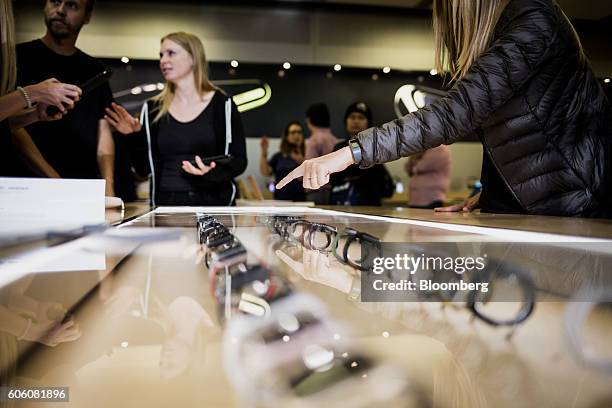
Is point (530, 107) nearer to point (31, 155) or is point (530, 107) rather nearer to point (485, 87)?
point (485, 87)

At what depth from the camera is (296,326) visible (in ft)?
0.94

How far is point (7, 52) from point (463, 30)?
3.66ft

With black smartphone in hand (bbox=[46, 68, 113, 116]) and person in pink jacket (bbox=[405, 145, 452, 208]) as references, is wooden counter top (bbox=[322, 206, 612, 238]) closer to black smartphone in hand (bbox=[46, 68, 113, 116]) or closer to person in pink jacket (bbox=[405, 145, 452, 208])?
black smartphone in hand (bbox=[46, 68, 113, 116])

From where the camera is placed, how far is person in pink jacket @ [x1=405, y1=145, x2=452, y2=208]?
238 centimetres

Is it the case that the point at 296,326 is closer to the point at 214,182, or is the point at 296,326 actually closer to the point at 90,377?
the point at 90,377

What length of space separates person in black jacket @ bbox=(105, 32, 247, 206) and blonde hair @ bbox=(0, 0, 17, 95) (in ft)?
1.01

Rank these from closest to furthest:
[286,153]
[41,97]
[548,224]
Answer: [548,224], [41,97], [286,153]

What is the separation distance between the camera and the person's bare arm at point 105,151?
1.64 metres

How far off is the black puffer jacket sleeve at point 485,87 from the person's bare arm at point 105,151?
1.15m

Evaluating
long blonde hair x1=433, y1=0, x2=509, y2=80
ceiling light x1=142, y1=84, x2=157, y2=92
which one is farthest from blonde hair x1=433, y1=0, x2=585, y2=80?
ceiling light x1=142, y1=84, x2=157, y2=92

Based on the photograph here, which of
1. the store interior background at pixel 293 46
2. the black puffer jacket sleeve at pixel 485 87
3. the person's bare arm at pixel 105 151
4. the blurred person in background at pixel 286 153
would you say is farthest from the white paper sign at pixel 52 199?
the store interior background at pixel 293 46

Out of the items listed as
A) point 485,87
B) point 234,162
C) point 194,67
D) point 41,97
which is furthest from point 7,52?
point 485,87

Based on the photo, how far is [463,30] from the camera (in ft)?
3.12

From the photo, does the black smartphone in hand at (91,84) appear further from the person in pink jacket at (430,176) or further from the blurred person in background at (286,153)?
the person in pink jacket at (430,176)
